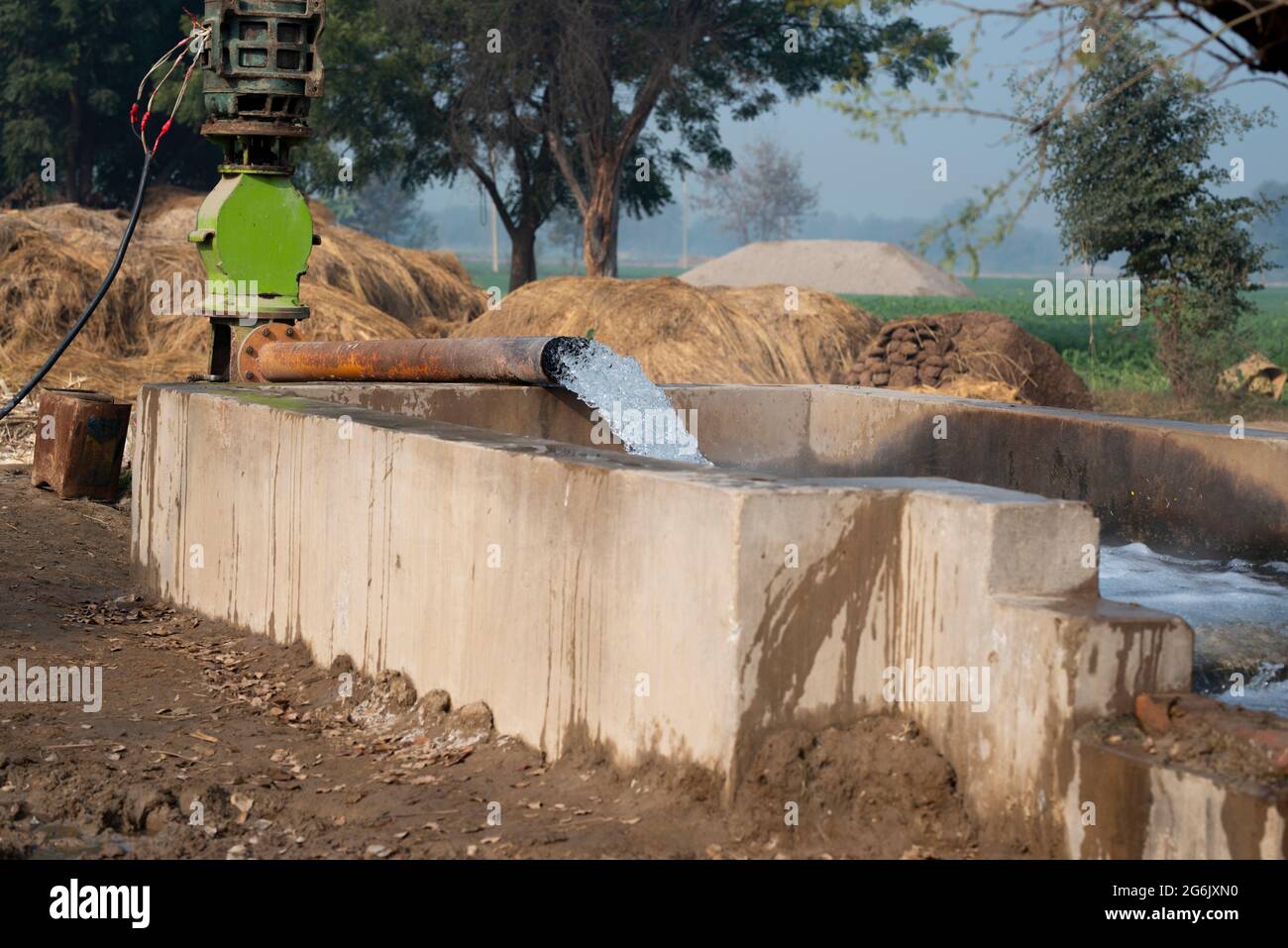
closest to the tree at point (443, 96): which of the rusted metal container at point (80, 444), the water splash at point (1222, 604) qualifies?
the rusted metal container at point (80, 444)

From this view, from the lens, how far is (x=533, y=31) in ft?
105

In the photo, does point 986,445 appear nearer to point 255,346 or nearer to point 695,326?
point 255,346

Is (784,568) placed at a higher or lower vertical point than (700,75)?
lower

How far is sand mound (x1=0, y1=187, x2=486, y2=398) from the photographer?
15.8 m

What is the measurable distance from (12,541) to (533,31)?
79.3 ft

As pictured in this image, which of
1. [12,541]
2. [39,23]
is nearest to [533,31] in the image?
[39,23]

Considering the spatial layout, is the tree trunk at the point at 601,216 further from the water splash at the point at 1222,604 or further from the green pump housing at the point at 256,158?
the water splash at the point at 1222,604

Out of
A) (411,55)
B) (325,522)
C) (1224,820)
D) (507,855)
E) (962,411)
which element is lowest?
(507,855)

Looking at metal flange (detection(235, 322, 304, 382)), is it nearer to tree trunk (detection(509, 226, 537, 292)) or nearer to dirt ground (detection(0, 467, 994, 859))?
dirt ground (detection(0, 467, 994, 859))

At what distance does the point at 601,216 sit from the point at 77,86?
1246 centimetres

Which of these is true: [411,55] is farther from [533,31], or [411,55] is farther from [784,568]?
[784,568]

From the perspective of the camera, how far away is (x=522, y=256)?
34406 millimetres

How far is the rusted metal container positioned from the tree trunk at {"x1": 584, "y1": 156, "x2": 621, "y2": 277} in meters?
21.0

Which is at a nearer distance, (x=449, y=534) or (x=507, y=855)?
(x=507, y=855)
